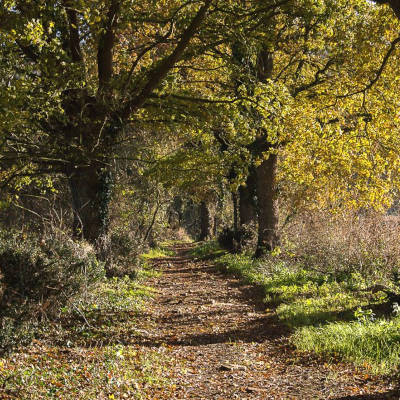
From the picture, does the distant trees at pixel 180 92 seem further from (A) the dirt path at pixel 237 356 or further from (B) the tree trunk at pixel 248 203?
(B) the tree trunk at pixel 248 203

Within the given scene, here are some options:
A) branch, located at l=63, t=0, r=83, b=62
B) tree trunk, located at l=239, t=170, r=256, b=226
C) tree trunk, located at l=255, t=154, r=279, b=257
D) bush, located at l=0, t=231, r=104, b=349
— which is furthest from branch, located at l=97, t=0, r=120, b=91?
→ tree trunk, located at l=239, t=170, r=256, b=226

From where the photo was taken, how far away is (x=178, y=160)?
12891mm

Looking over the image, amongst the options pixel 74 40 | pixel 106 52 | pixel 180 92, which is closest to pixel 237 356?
pixel 180 92

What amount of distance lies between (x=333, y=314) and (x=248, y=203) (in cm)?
1256

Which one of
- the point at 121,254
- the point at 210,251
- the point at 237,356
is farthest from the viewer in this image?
the point at 210,251

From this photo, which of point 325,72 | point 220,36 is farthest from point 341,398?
point 325,72

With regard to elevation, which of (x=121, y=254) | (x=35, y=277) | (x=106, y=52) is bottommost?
(x=121, y=254)

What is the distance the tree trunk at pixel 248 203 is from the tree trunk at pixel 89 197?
9.98 metres

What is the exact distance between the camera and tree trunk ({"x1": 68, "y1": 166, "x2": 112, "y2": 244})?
1166 centimetres

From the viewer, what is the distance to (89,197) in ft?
38.3

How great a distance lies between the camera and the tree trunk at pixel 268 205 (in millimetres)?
16500

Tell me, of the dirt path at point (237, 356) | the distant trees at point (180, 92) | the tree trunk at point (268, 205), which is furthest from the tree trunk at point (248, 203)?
the dirt path at point (237, 356)

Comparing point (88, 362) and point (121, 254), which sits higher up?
point (121, 254)

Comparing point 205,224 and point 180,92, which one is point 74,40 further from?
point 205,224
